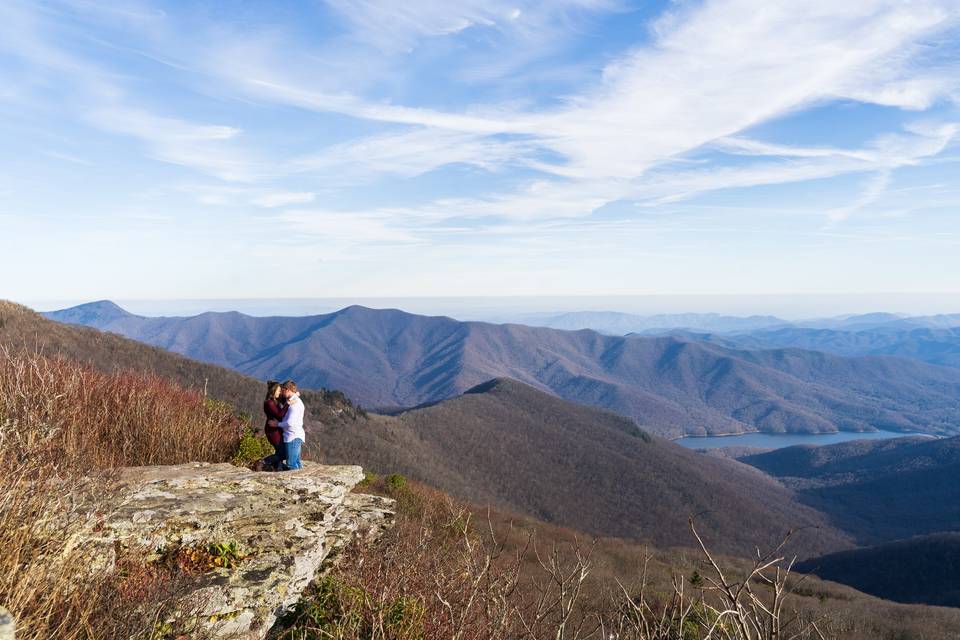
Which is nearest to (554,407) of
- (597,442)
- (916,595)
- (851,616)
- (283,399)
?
(597,442)

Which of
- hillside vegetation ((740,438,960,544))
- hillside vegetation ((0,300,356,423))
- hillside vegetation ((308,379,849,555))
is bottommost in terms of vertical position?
hillside vegetation ((740,438,960,544))

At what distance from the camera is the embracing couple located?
33.1 ft

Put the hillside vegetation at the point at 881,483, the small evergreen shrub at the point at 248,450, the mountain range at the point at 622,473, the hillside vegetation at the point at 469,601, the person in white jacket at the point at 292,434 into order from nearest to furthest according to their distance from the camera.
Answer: the hillside vegetation at the point at 469,601
the person in white jacket at the point at 292,434
the small evergreen shrub at the point at 248,450
the mountain range at the point at 622,473
the hillside vegetation at the point at 881,483

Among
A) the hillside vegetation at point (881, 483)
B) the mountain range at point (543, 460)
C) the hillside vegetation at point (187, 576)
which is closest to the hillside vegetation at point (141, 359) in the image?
the mountain range at point (543, 460)

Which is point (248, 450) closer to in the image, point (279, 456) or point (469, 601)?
point (279, 456)

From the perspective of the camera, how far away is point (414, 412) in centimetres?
13112

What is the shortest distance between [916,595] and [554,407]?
108148 millimetres

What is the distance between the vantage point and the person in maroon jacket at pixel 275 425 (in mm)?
10227

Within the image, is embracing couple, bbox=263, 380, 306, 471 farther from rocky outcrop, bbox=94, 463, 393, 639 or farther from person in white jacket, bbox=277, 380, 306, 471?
rocky outcrop, bbox=94, 463, 393, 639

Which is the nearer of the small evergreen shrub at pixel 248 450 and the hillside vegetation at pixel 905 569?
the small evergreen shrub at pixel 248 450

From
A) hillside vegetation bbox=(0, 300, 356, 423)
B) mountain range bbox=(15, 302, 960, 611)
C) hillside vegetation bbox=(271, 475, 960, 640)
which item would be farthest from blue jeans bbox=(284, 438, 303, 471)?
hillside vegetation bbox=(0, 300, 356, 423)

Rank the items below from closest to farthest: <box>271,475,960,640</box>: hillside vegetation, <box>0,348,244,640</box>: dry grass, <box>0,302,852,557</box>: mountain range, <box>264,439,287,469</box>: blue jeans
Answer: <box>271,475,960,640</box>: hillside vegetation, <box>0,348,244,640</box>: dry grass, <box>264,439,287,469</box>: blue jeans, <box>0,302,852,557</box>: mountain range

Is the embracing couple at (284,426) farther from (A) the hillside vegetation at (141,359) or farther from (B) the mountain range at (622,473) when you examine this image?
(A) the hillside vegetation at (141,359)

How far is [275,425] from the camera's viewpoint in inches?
405
